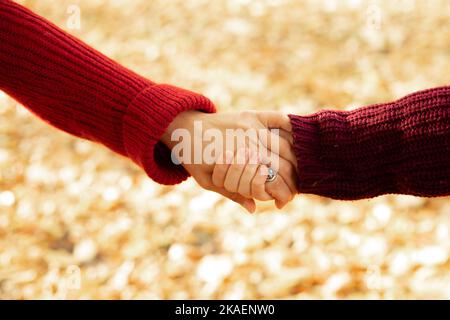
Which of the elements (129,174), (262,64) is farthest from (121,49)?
(129,174)

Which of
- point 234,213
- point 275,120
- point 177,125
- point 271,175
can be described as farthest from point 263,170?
point 234,213

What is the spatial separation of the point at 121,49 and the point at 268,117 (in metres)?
2.38

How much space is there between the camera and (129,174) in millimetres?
2500

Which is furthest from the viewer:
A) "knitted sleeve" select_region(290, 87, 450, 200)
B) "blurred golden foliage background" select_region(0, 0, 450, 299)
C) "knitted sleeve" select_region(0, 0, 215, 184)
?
"blurred golden foliage background" select_region(0, 0, 450, 299)

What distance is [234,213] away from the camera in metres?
2.26

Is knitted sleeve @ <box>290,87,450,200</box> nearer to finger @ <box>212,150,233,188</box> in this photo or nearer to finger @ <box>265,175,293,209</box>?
finger @ <box>265,175,293,209</box>

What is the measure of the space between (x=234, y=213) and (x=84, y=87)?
3.30ft

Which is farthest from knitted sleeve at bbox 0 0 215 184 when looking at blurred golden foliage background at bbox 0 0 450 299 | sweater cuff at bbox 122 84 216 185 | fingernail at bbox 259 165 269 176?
blurred golden foliage background at bbox 0 0 450 299

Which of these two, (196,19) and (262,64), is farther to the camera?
(196,19)

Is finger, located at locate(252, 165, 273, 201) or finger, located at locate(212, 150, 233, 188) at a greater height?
finger, located at locate(212, 150, 233, 188)

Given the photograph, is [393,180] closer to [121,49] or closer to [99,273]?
[99,273]

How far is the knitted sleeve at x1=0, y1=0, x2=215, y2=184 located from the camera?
1.38 meters

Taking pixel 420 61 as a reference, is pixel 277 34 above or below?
above

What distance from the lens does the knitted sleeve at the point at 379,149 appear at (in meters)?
1.28
